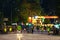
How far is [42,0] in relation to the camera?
333 ft

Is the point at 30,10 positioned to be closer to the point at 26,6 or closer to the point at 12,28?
the point at 26,6

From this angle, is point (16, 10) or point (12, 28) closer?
point (12, 28)

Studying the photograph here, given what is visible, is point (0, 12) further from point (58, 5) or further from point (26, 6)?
point (58, 5)

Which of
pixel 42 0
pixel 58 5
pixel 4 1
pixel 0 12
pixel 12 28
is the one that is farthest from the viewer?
pixel 42 0

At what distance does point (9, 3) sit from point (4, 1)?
4.73 ft

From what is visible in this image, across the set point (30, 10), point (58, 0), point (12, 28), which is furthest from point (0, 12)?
point (58, 0)

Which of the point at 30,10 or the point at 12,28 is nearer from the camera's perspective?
the point at 12,28

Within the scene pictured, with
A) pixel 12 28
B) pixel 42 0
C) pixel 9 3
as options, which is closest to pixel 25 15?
pixel 9 3

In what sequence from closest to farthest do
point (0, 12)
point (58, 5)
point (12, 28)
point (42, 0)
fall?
Answer: point (58, 5) < point (12, 28) < point (0, 12) < point (42, 0)

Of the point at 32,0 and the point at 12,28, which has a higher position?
the point at 32,0

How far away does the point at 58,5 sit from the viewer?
105 ft

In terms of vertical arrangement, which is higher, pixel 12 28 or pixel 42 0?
pixel 42 0

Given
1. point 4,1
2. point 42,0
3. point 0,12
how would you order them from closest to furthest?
point 0,12 < point 4,1 < point 42,0

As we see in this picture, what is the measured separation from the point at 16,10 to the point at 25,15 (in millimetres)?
3566
